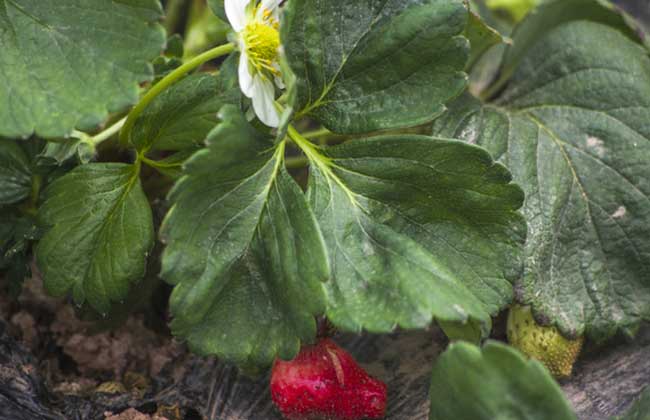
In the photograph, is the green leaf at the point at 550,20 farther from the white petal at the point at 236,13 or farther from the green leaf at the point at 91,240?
the green leaf at the point at 91,240

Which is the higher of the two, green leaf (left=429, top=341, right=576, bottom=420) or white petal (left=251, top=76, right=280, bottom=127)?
white petal (left=251, top=76, right=280, bottom=127)

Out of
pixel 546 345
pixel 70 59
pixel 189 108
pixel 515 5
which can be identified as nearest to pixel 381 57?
pixel 189 108

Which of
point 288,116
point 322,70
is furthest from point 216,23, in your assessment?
point 288,116

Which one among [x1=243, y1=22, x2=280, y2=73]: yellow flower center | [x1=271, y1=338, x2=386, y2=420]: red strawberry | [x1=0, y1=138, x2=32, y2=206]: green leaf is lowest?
[x1=271, y1=338, x2=386, y2=420]: red strawberry

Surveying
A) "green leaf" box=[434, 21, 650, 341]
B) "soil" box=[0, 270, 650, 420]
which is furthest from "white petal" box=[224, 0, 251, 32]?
"soil" box=[0, 270, 650, 420]

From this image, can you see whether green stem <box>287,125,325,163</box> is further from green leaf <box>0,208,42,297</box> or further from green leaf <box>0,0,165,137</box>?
green leaf <box>0,208,42,297</box>

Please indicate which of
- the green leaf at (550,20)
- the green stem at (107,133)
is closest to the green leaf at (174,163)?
the green stem at (107,133)
